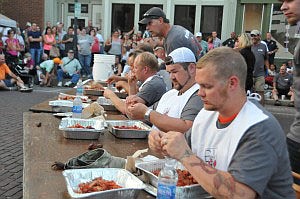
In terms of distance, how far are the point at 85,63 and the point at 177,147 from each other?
14.4 meters

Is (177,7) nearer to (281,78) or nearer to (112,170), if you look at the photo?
(281,78)

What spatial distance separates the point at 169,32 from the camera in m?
4.78

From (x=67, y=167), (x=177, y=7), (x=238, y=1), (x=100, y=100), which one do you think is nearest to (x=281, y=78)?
(x=238, y=1)

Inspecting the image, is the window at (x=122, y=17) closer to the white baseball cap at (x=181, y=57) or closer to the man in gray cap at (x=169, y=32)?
the man in gray cap at (x=169, y=32)

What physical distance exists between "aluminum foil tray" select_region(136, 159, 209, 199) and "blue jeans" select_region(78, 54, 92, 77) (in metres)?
13.7

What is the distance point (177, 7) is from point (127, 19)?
8.55ft

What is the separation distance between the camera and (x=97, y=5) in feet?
65.7

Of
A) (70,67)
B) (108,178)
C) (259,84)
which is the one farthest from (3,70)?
(108,178)

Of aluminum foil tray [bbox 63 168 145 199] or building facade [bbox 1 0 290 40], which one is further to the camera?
building facade [bbox 1 0 290 40]

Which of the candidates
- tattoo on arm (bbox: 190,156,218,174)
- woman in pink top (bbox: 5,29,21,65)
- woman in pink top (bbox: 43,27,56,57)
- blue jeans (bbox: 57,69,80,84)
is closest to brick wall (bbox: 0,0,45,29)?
Answer: woman in pink top (bbox: 43,27,56,57)

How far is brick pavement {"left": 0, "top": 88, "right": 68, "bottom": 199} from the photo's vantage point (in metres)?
4.37

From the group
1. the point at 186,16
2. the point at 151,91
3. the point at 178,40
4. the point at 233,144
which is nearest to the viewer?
the point at 233,144

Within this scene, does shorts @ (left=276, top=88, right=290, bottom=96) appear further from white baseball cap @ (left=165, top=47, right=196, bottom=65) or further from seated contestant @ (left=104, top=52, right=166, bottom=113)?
white baseball cap @ (left=165, top=47, right=196, bottom=65)

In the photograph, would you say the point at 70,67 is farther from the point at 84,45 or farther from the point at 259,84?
the point at 259,84
